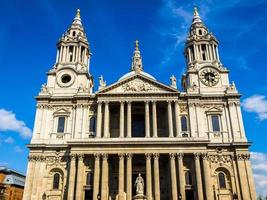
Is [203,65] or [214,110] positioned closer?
[214,110]

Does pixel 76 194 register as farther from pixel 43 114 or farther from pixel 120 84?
pixel 120 84

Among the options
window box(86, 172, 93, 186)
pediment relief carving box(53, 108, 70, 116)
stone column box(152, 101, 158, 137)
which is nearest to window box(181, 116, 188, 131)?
stone column box(152, 101, 158, 137)

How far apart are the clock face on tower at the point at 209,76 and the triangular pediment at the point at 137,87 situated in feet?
20.1

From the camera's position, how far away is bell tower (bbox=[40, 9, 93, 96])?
154 feet

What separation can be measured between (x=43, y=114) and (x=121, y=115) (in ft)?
36.8

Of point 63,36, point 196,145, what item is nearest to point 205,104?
point 196,145

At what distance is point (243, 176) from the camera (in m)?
39.3

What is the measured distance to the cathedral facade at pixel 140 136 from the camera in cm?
3747

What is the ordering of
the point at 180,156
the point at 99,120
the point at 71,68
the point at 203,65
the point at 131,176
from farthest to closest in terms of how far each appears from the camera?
1. the point at 71,68
2. the point at 203,65
3. the point at 99,120
4. the point at 180,156
5. the point at 131,176

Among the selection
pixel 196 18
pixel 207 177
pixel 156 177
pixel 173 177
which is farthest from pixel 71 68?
pixel 207 177

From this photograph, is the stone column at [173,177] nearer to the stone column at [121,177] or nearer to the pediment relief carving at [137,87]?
the stone column at [121,177]

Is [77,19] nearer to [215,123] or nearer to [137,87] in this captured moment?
[137,87]

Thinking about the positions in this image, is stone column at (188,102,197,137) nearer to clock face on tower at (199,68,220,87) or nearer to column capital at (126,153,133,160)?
clock face on tower at (199,68,220,87)

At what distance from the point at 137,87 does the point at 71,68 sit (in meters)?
11.4
